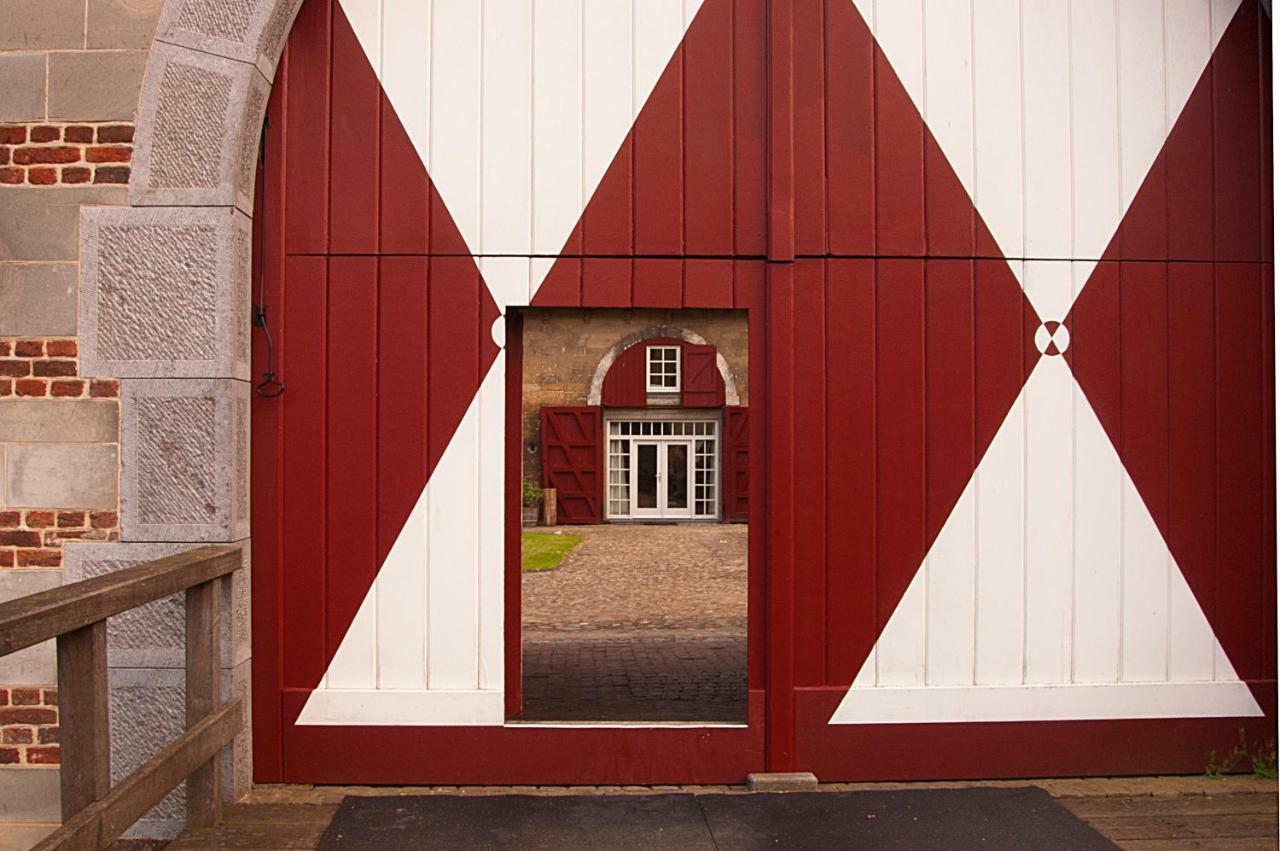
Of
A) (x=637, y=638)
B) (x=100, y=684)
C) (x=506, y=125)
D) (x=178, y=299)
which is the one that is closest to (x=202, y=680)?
(x=100, y=684)

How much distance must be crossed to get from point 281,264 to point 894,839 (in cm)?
308

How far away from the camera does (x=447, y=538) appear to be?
4238 mm

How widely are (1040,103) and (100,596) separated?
3821 mm

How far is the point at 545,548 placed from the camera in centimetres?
1661

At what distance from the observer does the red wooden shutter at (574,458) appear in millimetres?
22031

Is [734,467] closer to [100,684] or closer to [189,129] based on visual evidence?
[189,129]

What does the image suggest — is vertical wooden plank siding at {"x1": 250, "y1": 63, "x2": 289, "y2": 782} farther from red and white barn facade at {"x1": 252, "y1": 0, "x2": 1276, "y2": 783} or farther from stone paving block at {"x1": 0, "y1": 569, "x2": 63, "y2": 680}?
stone paving block at {"x1": 0, "y1": 569, "x2": 63, "y2": 680}

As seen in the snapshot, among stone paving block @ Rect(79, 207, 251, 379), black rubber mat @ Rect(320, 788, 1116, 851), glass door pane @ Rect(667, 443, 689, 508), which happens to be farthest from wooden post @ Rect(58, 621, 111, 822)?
glass door pane @ Rect(667, 443, 689, 508)

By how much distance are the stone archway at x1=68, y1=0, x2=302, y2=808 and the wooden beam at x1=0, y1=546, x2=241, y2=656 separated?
0.75ft

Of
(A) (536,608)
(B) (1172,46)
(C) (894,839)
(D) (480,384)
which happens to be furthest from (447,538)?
(A) (536,608)

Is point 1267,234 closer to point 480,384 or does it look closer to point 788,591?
point 788,591

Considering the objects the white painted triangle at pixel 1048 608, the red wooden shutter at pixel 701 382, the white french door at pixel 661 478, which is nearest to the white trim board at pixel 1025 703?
the white painted triangle at pixel 1048 608

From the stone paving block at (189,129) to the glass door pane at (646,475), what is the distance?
19.3 meters

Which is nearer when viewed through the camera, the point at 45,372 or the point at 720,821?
the point at 720,821
